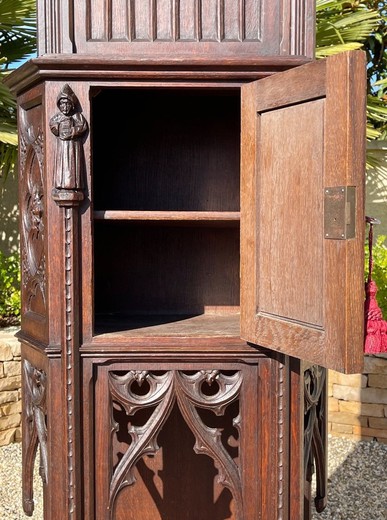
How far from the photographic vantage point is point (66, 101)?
2.00m

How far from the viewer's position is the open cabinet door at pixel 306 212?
165 cm

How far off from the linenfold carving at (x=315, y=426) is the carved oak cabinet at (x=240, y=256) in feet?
0.04

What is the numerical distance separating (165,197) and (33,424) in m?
0.93

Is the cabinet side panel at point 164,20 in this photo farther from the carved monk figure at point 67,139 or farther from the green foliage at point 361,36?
the green foliage at point 361,36

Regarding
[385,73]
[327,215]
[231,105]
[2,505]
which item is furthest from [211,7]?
[385,73]

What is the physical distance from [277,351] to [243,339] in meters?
0.11

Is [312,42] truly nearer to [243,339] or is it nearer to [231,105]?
[231,105]

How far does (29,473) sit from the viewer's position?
2.38m

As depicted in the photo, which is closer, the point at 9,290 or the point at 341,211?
the point at 341,211

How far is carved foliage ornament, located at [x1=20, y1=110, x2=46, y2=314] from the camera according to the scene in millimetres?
2146

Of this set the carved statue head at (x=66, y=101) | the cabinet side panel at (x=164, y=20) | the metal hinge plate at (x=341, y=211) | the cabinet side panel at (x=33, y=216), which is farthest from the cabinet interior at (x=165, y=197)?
the metal hinge plate at (x=341, y=211)

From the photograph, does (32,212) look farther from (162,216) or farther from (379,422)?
(379,422)

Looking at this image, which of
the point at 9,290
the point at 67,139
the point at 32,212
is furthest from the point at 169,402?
the point at 9,290

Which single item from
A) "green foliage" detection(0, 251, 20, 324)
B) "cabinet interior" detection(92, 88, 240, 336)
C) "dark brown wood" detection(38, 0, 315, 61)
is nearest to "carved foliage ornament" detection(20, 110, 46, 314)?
"dark brown wood" detection(38, 0, 315, 61)
